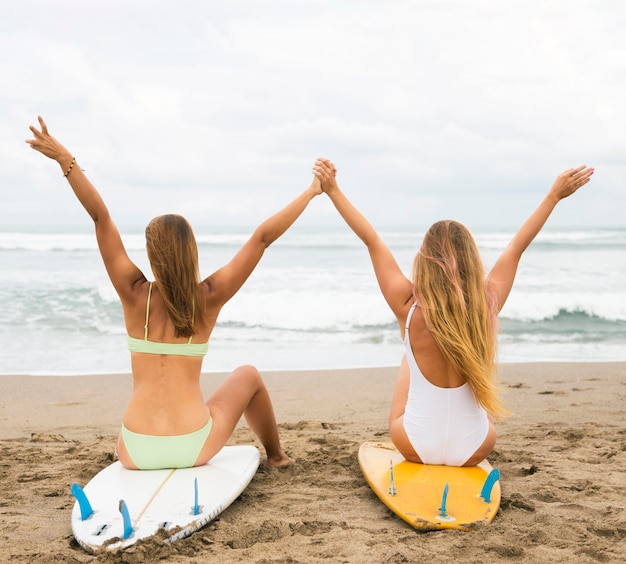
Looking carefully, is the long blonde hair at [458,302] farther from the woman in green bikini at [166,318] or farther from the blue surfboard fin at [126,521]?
the blue surfboard fin at [126,521]

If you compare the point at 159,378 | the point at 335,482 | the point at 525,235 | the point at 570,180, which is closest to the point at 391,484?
the point at 335,482

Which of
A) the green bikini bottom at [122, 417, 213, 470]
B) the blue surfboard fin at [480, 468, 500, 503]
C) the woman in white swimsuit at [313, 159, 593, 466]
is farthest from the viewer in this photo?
the green bikini bottom at [122, 417, 213, 470]

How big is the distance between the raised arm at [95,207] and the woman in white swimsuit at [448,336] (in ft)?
4.32

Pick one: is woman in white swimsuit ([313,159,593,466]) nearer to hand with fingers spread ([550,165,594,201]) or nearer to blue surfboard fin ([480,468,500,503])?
hand with fingers spread ([550,165,594,201])

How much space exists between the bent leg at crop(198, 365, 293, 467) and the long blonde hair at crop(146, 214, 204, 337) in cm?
58

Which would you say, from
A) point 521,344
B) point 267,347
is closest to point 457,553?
point 267,347

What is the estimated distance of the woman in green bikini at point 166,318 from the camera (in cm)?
354

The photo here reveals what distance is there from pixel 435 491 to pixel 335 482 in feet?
2.47

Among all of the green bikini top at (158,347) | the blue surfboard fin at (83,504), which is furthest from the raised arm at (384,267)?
the blue surfboard fin at (83,504)

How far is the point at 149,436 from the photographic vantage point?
3686 mm

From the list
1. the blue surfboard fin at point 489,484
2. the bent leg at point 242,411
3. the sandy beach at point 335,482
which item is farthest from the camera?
the bent leg at point 242,411

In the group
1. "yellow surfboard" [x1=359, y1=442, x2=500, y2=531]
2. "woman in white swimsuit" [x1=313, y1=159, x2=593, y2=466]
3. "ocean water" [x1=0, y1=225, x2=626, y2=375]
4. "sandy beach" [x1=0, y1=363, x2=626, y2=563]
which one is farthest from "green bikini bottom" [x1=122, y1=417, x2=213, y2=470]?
"ocean water" [x1=0, y1=225, x2=626, y2=375]

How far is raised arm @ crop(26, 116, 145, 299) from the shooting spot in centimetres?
354

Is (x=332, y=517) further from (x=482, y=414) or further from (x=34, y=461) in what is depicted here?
(x=34, y=461)
